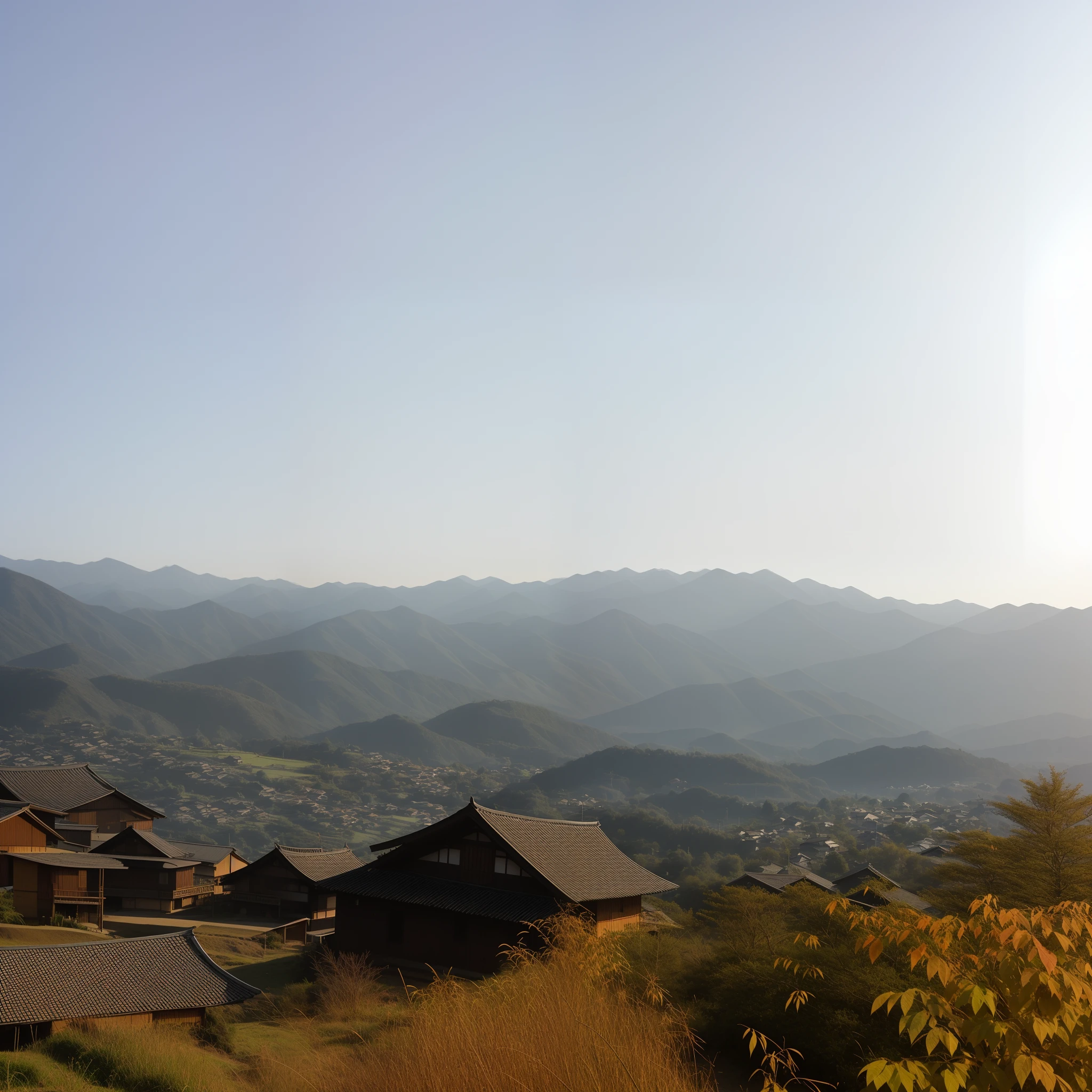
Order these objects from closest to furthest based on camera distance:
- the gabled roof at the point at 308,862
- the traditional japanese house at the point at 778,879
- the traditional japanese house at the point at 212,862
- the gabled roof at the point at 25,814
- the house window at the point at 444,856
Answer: the house window at the point at 444,856 < the gabled roof at the point at 25,814 < the gabled roof at the point at 308,862 < the traditional japanese house at the point at 212,862 < the traditional japanese house at the point at 778,879

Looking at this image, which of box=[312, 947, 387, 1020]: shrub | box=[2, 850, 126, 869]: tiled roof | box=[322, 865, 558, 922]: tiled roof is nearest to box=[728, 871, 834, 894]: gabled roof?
box=[322, 865, 558, 922]: tiled roof

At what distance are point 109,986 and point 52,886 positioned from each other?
608 inches

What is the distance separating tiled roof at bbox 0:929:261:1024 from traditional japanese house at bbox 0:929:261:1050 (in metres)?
0.02

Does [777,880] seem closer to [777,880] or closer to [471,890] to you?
[777,880]

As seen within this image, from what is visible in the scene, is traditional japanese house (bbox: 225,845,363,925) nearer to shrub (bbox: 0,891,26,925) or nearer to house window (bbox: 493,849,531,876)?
shrub (bbox: 0,891,26,925)

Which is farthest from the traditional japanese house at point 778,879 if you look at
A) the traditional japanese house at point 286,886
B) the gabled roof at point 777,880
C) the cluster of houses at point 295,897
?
the traditional japanese house at point 286,886

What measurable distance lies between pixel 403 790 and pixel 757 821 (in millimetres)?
66754

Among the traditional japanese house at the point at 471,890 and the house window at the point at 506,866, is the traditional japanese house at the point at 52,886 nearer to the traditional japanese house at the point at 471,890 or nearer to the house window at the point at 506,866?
the traditional japanese house at the point at 471,890

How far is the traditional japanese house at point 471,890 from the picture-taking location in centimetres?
2297

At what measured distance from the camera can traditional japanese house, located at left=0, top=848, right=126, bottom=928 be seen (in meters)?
31.2

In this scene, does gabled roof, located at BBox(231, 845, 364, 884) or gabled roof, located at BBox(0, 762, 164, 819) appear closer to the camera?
gabled roof, located at BBox(231, 845, 364, 884)

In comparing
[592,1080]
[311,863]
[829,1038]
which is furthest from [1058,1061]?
[311,863]

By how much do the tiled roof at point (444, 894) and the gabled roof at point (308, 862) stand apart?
1237 cm

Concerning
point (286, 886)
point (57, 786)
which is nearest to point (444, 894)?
point (286, 886)
